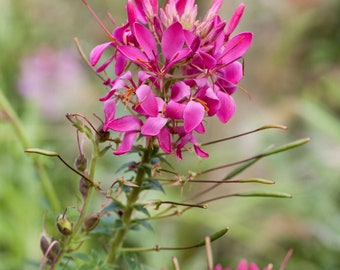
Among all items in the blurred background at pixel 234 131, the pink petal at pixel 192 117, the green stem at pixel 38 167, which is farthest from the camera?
the blurred background at pixel 234 131

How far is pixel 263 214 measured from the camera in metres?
1.77

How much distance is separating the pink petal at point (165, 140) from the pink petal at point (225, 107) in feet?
0.16

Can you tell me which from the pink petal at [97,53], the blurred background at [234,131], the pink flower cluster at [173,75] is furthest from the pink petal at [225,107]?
the blurred background at [234,131]

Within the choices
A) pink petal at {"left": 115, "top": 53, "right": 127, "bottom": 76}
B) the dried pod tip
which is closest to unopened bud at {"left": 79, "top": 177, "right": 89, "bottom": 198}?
the dried pod tip

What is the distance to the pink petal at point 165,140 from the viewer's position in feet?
1.58

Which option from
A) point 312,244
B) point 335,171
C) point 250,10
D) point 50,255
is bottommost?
point 312,244

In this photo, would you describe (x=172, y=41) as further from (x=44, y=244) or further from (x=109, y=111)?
(x=44, y=244)

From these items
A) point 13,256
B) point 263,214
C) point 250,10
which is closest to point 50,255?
point 13,256

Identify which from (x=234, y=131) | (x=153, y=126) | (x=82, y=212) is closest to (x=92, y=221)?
(x=82, y=212)

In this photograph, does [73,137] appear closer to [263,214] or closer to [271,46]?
[263,214]

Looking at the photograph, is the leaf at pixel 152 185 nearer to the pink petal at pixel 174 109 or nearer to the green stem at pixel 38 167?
the pink petal at pixel 174 109

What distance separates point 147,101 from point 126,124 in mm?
30

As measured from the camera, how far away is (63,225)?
521 millimetres

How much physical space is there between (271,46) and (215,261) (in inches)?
48.9
